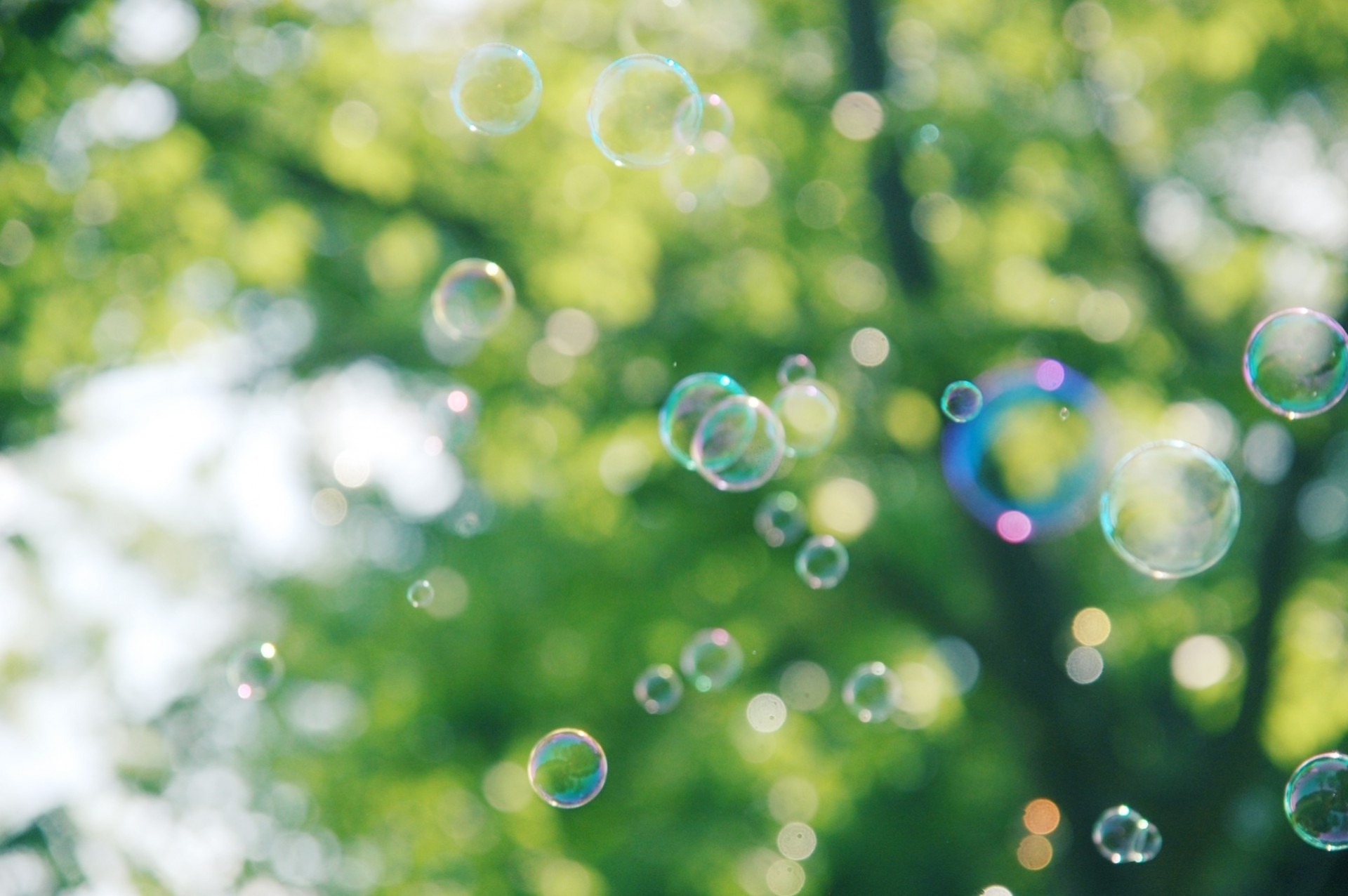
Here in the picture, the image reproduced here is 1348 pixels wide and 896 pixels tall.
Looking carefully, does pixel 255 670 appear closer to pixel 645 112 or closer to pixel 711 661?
pixel 711 661

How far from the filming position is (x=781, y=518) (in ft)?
13.6

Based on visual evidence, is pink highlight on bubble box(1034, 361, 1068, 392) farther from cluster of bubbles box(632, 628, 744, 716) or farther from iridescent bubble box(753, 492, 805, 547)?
cluster of bubbles box(632, 628, 744, 716)

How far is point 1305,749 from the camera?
17.6ft

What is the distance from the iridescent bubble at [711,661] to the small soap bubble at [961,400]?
1.30m

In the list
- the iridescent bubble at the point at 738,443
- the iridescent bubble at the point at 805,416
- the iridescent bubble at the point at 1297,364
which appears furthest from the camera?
the iridescent bubble at the point at 805,416

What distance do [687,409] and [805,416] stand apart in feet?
1.90

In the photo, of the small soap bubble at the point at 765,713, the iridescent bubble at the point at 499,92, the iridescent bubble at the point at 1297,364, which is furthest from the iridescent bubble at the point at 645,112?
the small soap bubble at the point at 765,713

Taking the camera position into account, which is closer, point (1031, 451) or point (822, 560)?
point (822, 560)

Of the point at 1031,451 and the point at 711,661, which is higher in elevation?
the point at 1031,451

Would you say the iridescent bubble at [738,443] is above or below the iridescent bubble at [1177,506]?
below

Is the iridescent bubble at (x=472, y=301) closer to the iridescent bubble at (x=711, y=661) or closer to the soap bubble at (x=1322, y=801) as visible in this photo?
the iridescent bubble at (x=711, y=661)

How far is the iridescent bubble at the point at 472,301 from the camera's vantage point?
Result: 13.4 feet

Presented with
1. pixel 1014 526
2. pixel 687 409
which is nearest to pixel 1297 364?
pixel 1014 526

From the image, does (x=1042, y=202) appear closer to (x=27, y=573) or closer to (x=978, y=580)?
(x=978, y=580)
